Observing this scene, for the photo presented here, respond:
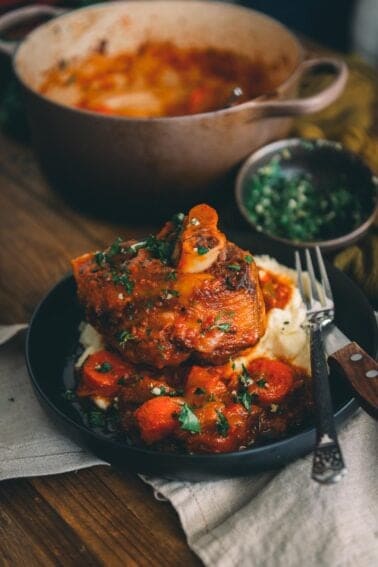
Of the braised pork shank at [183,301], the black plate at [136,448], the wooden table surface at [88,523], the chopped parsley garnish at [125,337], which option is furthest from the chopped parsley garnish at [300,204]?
the wooden table surface at [88,523]

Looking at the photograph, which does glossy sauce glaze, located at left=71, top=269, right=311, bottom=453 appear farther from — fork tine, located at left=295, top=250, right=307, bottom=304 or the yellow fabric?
the yellow fabric

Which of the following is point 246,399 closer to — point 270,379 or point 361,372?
point 270,379

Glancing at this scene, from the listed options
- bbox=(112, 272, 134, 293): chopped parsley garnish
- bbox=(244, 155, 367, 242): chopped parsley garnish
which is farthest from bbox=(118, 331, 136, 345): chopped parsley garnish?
bbox=(244, 155, 367, 242): chopped parsley garnish

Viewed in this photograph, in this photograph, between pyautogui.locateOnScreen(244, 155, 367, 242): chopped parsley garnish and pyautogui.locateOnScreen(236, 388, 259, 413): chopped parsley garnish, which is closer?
pyautogui.locateOnScreen(236, 388, 259, 413): chopped parsley garnish

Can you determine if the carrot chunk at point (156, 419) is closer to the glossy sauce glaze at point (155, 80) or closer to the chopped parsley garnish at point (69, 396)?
the chopped parsley garnish at point (69, 396)

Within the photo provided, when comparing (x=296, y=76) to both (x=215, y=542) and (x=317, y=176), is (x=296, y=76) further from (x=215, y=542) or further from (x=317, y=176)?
(x=215, y=542)

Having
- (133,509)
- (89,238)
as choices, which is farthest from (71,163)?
(133,509)

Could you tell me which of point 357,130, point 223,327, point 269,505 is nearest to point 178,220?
point 223,327
